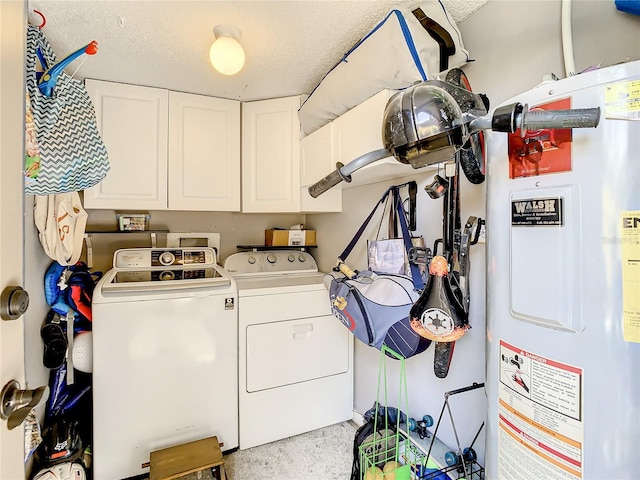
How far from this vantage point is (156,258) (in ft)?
6.69

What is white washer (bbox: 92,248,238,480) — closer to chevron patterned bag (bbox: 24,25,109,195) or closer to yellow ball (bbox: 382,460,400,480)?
chevron patterned bag (bbox: 24,25,109,195)

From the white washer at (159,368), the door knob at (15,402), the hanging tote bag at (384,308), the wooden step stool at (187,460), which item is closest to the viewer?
the door knob at (15,402)

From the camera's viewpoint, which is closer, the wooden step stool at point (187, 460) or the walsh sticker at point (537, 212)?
the walsh sticker at point (537, 212)

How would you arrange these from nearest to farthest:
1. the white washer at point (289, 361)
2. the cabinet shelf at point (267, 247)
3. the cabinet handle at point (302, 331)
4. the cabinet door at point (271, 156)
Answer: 1. the white washer at point (289, 361)
2. the cabinet handle at point (302, 331)
3. the cabinet door at point (271, 156)
4. the cabinet shelf at point (267, 247)

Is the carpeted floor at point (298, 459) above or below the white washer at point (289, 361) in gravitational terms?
below

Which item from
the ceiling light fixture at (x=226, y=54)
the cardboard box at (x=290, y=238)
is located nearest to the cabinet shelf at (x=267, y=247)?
the cardboard box at (x=290, y=238)

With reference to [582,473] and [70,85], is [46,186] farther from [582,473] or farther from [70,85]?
[582,473]

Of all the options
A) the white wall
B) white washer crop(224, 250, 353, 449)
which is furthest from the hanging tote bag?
white washer crop(224, 250, 353, 449)

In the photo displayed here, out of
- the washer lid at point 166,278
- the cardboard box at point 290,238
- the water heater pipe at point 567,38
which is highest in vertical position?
the water heater pipe at point 567,38

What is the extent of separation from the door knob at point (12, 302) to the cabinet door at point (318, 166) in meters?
1.37

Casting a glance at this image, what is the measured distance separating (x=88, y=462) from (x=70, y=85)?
1.81 metres

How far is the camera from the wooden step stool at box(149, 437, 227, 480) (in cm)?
145

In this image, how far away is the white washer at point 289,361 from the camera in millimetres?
1854

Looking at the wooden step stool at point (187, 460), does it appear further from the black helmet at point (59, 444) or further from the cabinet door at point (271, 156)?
the cabinet door at point (271, 156)
